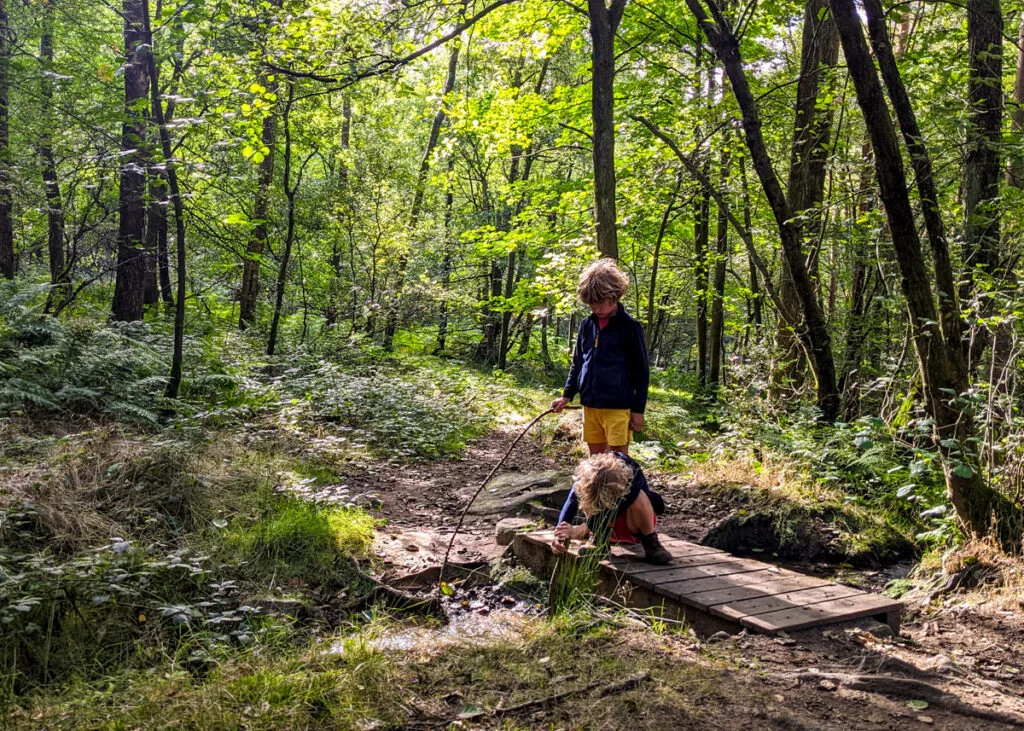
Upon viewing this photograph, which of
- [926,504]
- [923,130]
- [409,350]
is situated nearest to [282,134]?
[409,350]

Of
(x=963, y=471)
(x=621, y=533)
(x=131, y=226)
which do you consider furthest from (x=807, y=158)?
(x=131, y=226)

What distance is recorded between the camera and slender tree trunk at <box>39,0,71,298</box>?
10289 mm

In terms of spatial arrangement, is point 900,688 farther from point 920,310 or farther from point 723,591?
point 920,310

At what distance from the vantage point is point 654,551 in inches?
194

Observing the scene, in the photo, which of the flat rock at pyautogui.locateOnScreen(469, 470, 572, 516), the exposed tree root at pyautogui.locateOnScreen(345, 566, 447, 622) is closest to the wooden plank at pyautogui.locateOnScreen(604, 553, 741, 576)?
the exposed tree root at pyautogui.locateOnScreen(345, 566, 447, 622)

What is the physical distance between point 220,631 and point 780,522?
17.1ft

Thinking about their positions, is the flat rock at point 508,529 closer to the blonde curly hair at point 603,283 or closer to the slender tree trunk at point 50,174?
the blonde curly hair at point 603,283

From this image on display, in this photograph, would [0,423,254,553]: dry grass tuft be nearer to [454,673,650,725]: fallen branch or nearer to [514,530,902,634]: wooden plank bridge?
[514,530,902,634]: wooden plank bridge

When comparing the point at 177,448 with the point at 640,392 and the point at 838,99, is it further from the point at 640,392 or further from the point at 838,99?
the point at 838,99

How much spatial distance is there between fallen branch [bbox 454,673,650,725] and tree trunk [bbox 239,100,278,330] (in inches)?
521

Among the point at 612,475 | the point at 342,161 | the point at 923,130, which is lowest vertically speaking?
the point at 612,475

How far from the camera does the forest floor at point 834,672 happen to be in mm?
3135

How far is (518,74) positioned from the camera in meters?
20.0

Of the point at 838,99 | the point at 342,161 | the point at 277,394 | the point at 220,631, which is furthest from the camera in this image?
the point at 342,161
